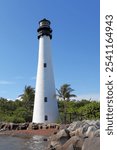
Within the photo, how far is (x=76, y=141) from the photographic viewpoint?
13188 mm

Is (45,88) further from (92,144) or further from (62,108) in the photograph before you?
(92,144)

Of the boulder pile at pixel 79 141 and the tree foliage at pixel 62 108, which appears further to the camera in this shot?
the tree foliage at pixel 62 108

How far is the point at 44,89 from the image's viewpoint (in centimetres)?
2845

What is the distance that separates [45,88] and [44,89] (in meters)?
0.14

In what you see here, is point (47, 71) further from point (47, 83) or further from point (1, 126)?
point (1, 126)

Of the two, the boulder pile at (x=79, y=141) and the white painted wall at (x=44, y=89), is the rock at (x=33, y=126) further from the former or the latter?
the boulder pile at (x=79, y=141)

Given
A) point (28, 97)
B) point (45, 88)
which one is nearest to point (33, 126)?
point (45, 88)

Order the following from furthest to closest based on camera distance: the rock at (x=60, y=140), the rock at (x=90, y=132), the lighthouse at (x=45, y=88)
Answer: the lighthouse at (x=45, y=88) → the rock at (x=60, y=140) → the rock at (x=90, y=132)

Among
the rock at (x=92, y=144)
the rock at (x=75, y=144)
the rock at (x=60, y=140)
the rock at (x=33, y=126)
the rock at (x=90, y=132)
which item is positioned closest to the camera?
the rock at (x=92, y=144)

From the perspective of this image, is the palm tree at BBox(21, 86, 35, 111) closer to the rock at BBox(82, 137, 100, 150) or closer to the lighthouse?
the lighthouse

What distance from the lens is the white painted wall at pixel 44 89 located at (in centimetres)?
2828

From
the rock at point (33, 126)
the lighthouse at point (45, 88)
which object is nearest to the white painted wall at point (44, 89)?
the lighthouse at point (45, 88)

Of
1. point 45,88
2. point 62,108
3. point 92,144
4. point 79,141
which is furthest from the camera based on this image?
point 62,108

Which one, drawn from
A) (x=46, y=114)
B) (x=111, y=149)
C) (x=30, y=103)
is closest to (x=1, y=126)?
(x=46, y=114)
